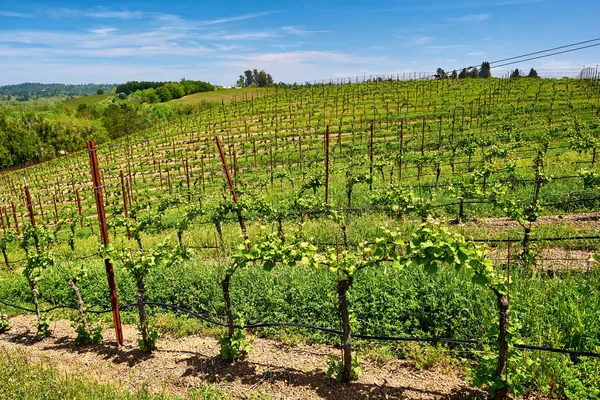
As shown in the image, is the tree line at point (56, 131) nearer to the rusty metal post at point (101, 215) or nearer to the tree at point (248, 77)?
the rusty metal post at point (101, 215)

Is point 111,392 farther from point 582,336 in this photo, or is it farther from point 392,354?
point 582,336

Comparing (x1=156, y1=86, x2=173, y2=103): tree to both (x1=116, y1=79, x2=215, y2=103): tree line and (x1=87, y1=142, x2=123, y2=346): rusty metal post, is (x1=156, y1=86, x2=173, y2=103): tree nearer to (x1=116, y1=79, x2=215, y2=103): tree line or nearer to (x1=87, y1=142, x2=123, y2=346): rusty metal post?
(x1=116, y1=79, x2=215, y2=103): tree line

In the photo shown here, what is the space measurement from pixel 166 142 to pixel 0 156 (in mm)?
25626

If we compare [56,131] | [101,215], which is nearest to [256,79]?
[56,131]

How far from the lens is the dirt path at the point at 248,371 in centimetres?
469

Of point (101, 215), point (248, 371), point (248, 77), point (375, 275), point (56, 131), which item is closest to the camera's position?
point (248, 371)

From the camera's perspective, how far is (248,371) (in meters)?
5.31

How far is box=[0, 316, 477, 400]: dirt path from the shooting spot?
4.69 meters

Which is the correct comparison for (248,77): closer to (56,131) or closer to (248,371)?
(56,131)

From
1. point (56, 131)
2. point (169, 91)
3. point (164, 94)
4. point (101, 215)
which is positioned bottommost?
point (101, 215)

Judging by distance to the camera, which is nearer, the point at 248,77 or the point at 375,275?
the point at 375,275

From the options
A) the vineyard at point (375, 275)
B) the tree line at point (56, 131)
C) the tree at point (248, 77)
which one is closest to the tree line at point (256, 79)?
the tree at point (248, 77)

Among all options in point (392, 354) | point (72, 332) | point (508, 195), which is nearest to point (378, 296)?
point (392, 354)

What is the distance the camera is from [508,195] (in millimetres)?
12164
